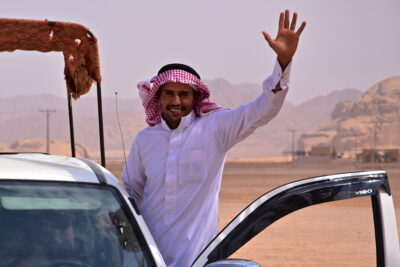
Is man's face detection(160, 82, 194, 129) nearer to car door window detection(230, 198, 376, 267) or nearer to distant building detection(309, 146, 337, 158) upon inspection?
car door window detection(230, 198, 376, 267)

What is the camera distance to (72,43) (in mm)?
5211

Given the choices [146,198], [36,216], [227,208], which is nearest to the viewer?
[36,216]

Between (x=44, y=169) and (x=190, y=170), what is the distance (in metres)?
0.83

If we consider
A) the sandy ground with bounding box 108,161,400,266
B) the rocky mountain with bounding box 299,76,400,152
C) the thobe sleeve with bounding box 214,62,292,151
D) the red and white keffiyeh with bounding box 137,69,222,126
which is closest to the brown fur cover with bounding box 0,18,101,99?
the red and white keffiyeh with bounding box 137,69,222,126

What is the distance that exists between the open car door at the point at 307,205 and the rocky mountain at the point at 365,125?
474ft

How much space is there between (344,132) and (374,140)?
390 inches

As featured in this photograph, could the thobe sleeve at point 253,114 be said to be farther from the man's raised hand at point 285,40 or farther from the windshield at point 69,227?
the windshield at point 69,227

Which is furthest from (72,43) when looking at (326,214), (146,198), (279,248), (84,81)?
(326,214)

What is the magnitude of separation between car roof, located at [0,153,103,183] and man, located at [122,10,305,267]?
0.50 metres

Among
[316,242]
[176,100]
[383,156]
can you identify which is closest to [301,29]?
[176,100]

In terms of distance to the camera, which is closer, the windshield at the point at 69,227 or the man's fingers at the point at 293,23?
the windshield at the point at 69,227

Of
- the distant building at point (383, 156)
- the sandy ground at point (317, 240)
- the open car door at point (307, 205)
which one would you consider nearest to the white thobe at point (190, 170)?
the open car door at point (307, 205)

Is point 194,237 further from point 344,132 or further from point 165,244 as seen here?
point 344,132

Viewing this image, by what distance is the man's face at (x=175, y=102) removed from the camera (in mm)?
4258
